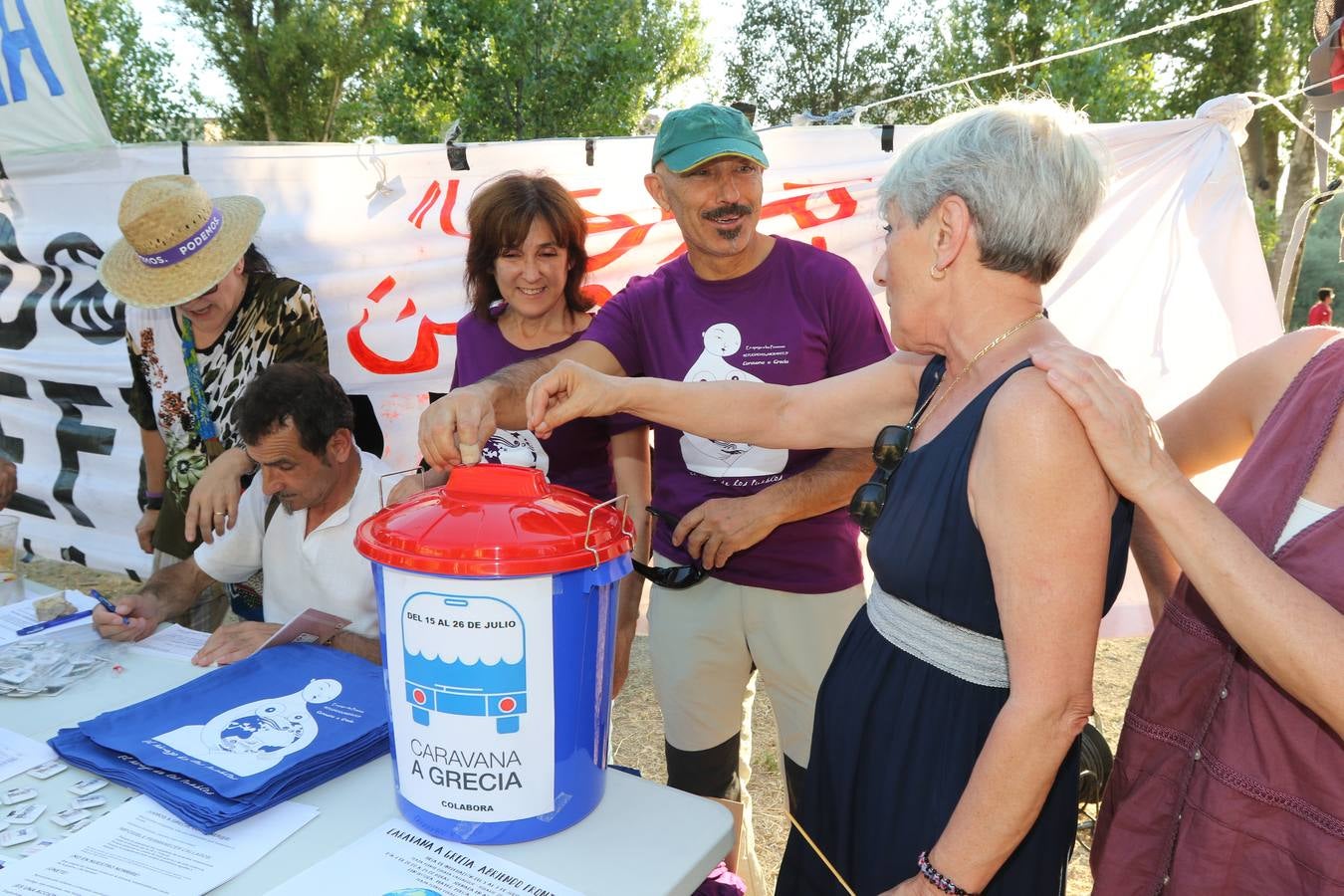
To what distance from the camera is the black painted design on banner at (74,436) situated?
425 centimetres

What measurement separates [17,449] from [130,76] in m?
13.0

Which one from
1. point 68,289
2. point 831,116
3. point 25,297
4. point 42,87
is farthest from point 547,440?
point 25,297

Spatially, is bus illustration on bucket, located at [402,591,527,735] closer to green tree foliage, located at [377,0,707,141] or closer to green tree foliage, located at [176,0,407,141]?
green tree foliage, located at [377,0,707,141]

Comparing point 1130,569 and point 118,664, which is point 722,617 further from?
point 1130,569

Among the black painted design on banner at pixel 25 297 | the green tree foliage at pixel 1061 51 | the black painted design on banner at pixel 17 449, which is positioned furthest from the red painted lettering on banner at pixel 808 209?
the green tree foliage at pixel 1061 51

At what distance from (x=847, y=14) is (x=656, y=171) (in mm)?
17282

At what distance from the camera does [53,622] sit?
6.06ft

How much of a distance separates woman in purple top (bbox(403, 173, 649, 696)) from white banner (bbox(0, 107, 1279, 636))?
113 centimetres

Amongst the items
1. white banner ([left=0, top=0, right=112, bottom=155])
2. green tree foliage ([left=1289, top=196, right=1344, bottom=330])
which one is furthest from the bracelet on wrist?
green tree foliage ([left=1289, top=196, right=1344, bottom=330])

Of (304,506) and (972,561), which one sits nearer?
(972,561)

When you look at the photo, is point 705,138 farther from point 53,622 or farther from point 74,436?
point 74,436

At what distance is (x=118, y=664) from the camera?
66.8 inches

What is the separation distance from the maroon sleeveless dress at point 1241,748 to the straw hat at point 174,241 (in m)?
2.41

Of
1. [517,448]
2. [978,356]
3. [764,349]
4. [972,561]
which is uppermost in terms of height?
[978,356]
